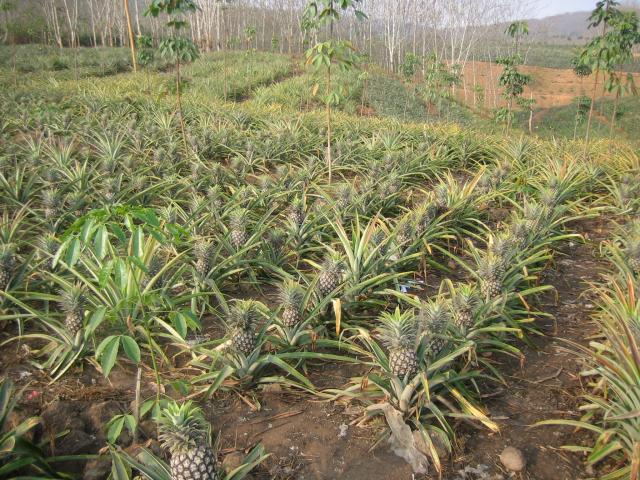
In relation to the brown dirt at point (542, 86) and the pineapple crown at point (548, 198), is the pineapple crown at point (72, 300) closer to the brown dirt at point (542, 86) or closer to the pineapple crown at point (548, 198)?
the pineapple crown at point (548, 198)

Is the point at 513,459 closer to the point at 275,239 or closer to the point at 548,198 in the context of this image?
the point at 275,239

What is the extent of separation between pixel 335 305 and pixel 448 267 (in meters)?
1.69

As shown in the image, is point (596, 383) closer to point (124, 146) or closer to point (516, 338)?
point (516, 338)

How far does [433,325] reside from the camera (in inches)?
90.0

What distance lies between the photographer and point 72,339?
2.52 m

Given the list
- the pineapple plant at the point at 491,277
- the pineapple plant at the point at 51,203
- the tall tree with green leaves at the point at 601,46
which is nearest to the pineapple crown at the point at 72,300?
the pineapple plant at the point at 51,203

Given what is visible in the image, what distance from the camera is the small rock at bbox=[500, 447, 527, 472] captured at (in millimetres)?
2004

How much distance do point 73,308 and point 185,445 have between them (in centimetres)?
135

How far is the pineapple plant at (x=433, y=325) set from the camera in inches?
89.6

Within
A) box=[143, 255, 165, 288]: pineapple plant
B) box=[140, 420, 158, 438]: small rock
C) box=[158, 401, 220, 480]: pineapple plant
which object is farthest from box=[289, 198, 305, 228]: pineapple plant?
box=[158, 401, 220, 480]: pineapple plant

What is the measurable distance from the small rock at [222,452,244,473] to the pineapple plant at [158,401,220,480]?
31 centimetres

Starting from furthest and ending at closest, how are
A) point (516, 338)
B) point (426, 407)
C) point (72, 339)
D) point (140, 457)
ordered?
point (516, 338) → point (72, 339) → point (426, 407) → point (140, 457)

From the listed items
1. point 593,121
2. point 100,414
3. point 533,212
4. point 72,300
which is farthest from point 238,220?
point 593,121

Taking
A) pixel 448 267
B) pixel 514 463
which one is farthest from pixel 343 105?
pixel 514 463
